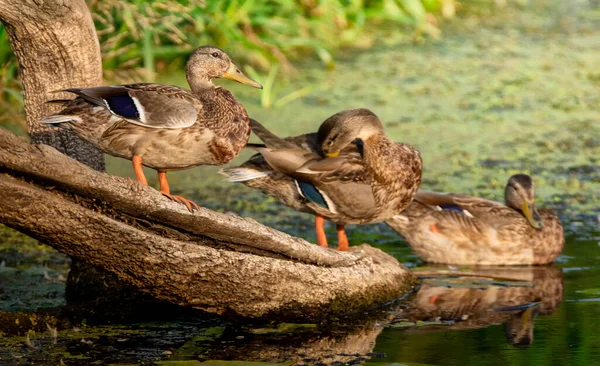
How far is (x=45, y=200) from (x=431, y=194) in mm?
A: 2782

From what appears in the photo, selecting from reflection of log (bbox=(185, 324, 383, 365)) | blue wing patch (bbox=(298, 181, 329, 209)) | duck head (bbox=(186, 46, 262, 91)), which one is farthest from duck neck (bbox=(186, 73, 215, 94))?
reflection of log (bbox=(185, 324, 383, 365))

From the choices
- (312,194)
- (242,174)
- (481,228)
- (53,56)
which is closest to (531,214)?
(481,228)

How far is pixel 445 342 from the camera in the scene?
14.6 feet

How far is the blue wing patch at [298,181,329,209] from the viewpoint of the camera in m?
5.44

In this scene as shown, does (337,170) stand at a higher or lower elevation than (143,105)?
lower

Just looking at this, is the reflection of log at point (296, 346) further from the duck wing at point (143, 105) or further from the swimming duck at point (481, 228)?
the swimming duck at point (481, 228)

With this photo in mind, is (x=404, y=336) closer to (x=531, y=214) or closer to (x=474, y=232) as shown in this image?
(x=474, y=232)

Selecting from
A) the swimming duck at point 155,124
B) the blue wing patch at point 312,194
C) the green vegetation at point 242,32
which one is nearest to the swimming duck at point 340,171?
the blue wing patch at point 312,194

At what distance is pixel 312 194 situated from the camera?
17.9 feet

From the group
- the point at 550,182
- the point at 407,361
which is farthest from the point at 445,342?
the point at 550,182

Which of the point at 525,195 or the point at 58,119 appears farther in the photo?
the point at 525,195

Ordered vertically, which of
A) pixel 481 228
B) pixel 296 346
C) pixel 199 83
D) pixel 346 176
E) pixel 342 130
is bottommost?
pixel 296 346

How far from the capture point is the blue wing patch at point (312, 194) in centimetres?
544

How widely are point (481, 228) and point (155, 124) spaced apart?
240 centimetres
